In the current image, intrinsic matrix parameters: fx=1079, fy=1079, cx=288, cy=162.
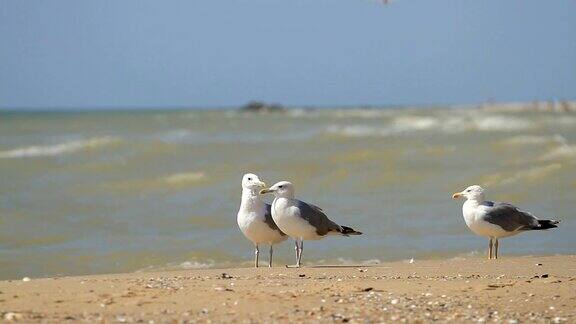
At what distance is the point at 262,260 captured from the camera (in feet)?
33.3

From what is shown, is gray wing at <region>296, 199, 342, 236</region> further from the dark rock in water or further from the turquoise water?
the dark rock in water

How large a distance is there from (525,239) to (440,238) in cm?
88

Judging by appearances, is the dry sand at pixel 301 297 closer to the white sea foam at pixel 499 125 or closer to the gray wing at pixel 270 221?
the gray wing at pixel 270 221

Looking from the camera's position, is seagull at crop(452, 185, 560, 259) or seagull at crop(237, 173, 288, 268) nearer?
seagull at crop(237, 173, 288, 268)

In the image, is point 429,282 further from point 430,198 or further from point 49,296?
point 430,198

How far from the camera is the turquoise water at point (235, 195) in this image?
10430 mm

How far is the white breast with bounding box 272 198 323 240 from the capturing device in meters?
8.84

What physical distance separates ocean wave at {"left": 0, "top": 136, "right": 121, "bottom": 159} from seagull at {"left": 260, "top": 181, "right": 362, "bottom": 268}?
15296mm

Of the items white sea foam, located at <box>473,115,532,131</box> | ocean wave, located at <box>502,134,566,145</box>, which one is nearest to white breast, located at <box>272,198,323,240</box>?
ocean wave, located at <box>502,134,566,145</box>

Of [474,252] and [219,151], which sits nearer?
[474,252]

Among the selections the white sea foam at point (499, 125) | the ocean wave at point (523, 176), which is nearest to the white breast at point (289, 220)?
the ocean wave at point (523, 176)

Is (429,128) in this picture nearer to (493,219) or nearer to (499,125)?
(499,125)

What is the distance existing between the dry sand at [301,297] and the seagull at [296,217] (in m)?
0.65

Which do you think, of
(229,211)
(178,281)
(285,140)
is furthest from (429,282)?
(285,140)
